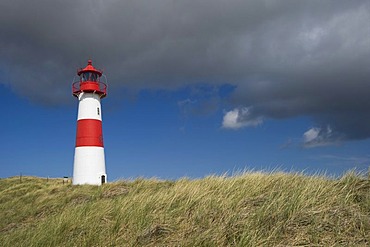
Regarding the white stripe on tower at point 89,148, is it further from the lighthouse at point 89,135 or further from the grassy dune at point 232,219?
the grassy dune at point 232,219

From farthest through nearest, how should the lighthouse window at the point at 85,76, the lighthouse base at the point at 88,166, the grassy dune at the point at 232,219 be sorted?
1. the lighthouse window at the point at 85,76
2. the lighthouse base at the point at 88,166
3. the grassy dune at the point at 232,219

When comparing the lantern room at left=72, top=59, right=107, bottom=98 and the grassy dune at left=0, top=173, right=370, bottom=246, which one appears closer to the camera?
the grassy dune at left=0, top=173, right=370, bottom=246

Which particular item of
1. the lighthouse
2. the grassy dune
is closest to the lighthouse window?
the lighthouse

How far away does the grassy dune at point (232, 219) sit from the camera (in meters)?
5.28

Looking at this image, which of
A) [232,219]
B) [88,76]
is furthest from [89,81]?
[232,219]

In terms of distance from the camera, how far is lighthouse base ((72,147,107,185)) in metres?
24.5

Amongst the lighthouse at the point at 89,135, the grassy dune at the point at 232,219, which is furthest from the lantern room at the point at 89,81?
the grassy dune at the point at 232,219

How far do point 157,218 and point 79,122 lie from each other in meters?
20.0

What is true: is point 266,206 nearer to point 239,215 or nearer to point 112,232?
point 239,215

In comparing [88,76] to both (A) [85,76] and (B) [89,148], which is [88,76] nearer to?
(A) [85,76]

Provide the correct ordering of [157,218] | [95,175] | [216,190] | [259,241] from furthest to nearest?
[95,175], [216,190], [157,218], [259,241]

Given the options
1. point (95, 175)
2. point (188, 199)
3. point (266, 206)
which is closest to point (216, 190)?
point (188, 199)

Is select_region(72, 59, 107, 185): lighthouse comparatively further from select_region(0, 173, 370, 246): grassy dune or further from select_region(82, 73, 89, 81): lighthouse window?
select_region(0, 173, 370, 246): grassy dune

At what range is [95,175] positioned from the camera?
24.8 metres
